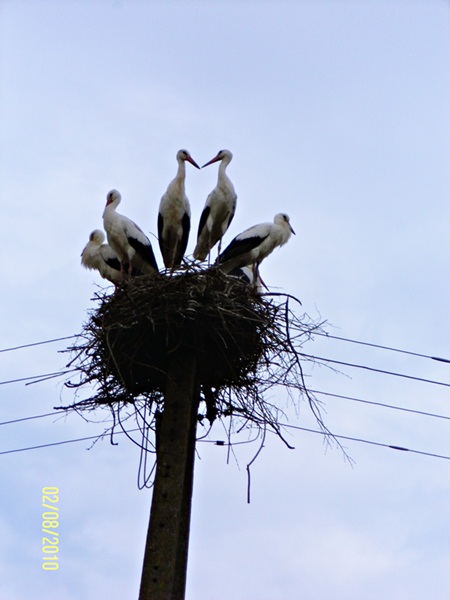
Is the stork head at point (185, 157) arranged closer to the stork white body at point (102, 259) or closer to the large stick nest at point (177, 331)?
the stork white body at point (102, 259)

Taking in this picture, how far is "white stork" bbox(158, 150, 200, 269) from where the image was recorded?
830cm

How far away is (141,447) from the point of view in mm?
5715

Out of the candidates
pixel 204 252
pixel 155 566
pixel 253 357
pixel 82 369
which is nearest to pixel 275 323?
pixel 253 357

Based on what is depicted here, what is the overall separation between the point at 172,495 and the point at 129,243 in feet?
11.7

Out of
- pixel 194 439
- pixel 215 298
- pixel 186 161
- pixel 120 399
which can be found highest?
pixel 186 161

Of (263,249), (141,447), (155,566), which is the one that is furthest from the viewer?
(263,249)

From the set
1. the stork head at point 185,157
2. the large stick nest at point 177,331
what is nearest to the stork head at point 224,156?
the stork head at point 185,157

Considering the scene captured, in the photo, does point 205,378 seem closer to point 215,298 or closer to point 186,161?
point 215,298

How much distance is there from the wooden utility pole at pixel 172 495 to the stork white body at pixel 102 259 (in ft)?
10.7

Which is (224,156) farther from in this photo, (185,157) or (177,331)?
(177,331)

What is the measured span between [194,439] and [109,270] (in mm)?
3680

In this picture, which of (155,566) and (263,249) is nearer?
(155,566)

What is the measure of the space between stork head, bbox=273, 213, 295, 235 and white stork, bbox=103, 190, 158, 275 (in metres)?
1.27

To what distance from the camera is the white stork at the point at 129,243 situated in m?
8.07
